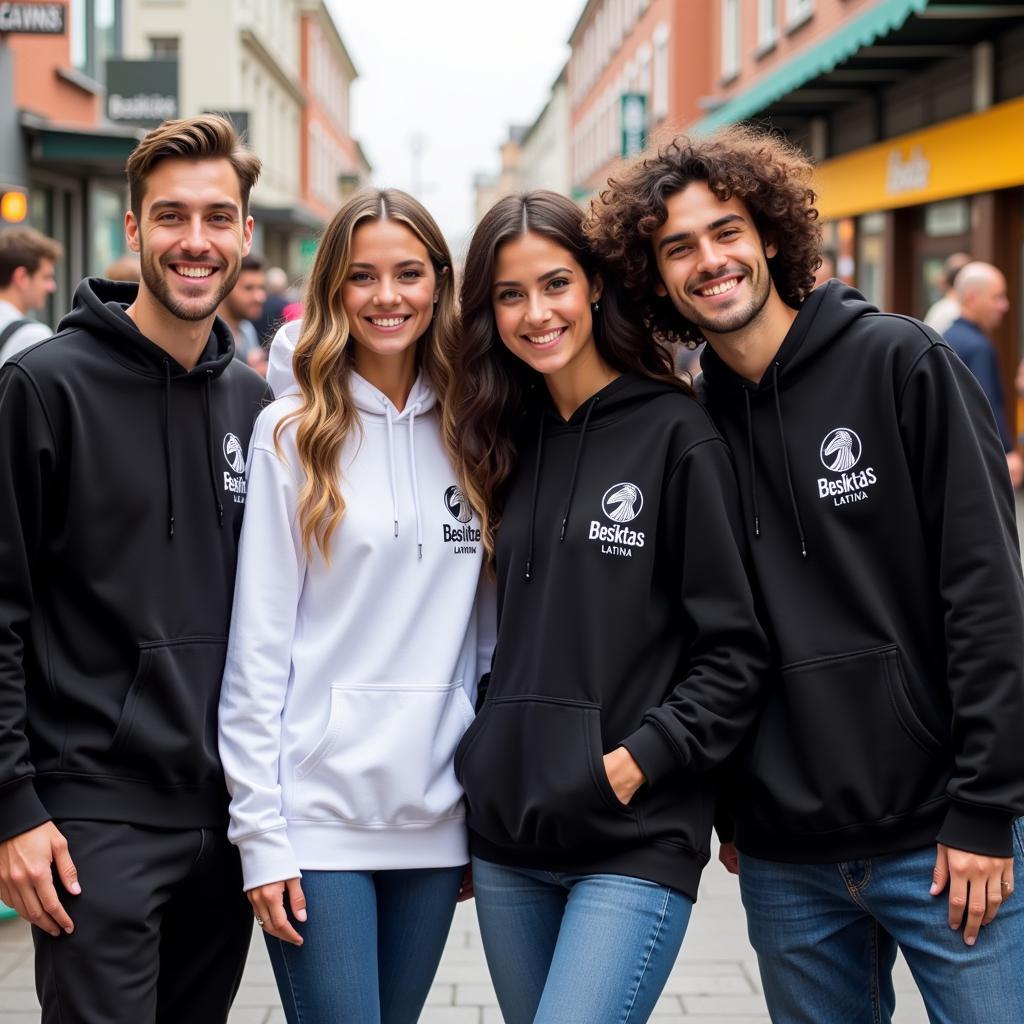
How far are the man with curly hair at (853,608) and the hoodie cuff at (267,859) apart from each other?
898 mm

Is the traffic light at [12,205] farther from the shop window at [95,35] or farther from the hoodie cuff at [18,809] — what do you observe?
the hoodie cuff at [18,809]

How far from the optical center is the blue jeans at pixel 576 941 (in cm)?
258

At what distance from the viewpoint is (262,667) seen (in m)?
2.79

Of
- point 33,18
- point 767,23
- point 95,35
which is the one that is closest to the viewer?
point 33,18

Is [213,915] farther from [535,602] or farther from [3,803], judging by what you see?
[535,602]

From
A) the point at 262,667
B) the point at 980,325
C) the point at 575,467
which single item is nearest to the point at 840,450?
the point at 575,467

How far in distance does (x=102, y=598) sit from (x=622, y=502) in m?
1.04

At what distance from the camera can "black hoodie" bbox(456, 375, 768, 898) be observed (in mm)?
2627

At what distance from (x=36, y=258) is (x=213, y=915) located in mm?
4201

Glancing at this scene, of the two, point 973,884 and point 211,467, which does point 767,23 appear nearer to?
point 211,467

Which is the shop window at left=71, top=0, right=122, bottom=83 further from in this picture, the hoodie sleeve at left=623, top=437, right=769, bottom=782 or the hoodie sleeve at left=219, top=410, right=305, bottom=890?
the hoodie sleeve at left=623, top=437, right=769, bottom=782

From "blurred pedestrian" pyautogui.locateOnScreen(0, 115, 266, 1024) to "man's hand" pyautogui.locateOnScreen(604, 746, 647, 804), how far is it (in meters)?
0.81

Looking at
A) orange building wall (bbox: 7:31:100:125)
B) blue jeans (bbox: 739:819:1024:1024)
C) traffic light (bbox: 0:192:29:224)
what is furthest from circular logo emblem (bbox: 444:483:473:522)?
orange building wall (bbox: 7:31:100:125)

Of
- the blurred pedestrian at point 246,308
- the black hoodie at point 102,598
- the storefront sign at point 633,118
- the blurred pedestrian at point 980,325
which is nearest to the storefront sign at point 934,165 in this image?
the blurred pedestrian at point 980,325
